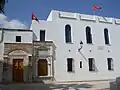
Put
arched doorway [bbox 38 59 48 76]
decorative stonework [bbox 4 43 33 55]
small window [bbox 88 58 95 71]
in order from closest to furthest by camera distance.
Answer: decorative stonework [bbox 4 43 33 55] < arched doorway [bbox 38 59 48 76] < small window [bbox 88 58 95 71]

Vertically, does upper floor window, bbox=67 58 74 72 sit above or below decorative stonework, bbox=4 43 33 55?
below

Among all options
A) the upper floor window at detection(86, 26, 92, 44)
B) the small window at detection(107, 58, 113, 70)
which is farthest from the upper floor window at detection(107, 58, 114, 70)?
the upper floor window at detection(86, 26, 92, 44)

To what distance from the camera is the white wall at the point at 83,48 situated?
20000 millimetres

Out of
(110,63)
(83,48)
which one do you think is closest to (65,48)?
(83,48)

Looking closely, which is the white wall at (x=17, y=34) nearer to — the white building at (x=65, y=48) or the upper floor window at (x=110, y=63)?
the white building at (x=65, y=48)

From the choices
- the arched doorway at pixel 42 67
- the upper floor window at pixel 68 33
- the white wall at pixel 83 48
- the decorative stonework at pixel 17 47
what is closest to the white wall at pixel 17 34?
the decorative stonework at pixel 17 47

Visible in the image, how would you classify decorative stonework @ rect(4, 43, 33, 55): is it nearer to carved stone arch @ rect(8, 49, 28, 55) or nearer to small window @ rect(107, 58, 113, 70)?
carved stone arch @ rect(8, 49, 28, 55)

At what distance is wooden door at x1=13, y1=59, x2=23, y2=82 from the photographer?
18.5m

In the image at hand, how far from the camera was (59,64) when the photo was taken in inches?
780

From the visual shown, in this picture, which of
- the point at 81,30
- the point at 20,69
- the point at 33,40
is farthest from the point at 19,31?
the point at 81,30

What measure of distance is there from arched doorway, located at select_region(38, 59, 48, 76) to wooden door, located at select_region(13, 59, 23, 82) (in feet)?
6.07

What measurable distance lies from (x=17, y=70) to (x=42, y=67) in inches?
101

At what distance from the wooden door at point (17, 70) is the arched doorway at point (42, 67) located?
1.85m

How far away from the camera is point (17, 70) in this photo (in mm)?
18672
